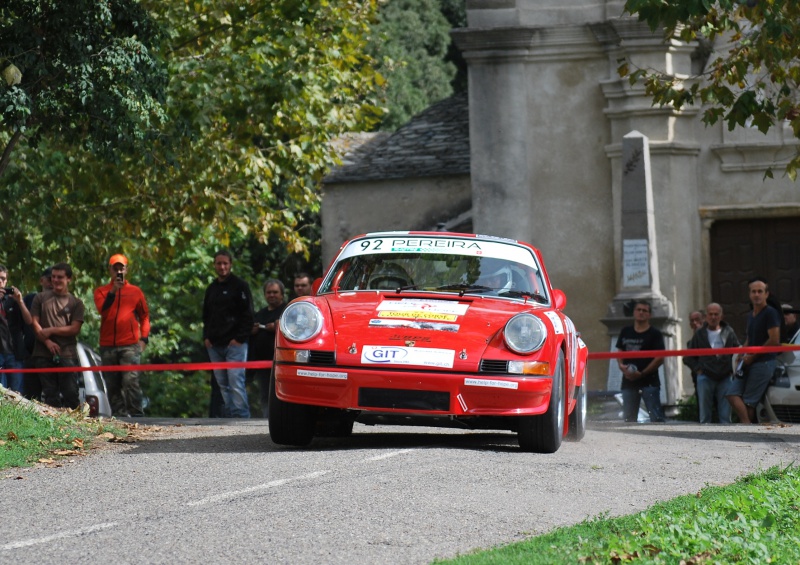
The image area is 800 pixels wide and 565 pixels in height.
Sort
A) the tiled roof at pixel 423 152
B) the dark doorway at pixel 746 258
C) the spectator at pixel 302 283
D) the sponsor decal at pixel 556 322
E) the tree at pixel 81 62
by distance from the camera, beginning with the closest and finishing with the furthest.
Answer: the sponsor decal at pixel 556 322
the tree at pixel 81 62
the spectator at pixel 302 283
the dark doorway at pixel 746 258
the tiled roof at pixel 423 152

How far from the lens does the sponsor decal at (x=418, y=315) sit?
1023cm

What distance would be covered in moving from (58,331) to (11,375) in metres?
0.97

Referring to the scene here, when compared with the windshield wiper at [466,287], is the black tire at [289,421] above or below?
below

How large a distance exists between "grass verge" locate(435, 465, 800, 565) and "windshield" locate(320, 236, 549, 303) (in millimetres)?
3628

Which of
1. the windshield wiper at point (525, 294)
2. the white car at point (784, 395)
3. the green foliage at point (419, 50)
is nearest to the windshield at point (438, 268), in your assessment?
the windshield wiper at point (525, 294)

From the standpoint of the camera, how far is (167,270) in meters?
38.6

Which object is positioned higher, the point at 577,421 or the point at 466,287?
the point at 466,287

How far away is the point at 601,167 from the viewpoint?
986 inches

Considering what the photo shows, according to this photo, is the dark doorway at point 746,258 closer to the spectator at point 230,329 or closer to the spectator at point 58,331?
the spectator at point 230,329

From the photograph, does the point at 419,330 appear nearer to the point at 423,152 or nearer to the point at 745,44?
the point at 745,44

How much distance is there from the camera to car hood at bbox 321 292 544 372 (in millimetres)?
9922

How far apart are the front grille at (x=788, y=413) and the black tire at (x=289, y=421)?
24.4 feet

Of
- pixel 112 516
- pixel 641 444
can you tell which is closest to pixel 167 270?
pixel 641 444

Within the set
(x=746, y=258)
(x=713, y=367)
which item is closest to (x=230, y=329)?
(x=713, y=367)
